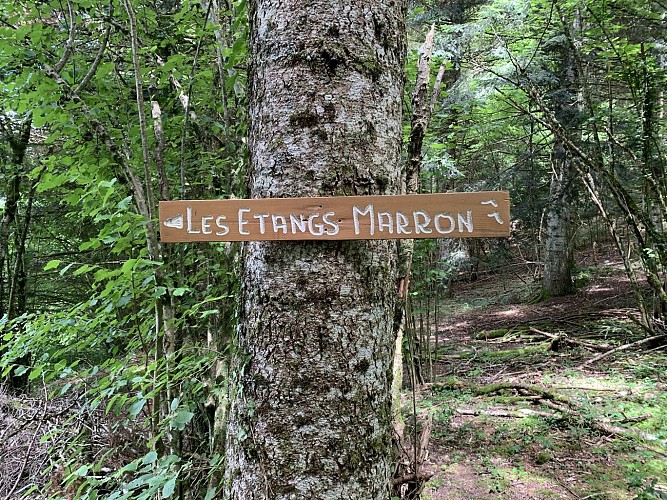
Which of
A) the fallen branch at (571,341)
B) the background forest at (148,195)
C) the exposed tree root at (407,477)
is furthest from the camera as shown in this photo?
the fallen branch at (571,341)

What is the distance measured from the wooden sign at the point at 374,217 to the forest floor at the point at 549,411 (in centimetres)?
151

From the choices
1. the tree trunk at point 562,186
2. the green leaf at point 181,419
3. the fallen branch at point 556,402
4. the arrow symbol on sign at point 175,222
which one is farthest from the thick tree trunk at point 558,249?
the arrow symbol on sign at point 175,222

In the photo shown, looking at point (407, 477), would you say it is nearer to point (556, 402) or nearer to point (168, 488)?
point (168, 488)

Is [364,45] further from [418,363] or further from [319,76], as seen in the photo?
[418,363]

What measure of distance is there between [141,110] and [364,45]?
1.26 metres

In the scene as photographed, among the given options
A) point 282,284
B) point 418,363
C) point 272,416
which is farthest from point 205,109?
point 418,363

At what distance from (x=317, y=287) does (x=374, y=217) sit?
0.80 feet

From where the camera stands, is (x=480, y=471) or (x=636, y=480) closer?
(x=636, y=480)

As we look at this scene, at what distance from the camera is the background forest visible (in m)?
1.98

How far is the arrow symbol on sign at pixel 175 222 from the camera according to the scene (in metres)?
1.28

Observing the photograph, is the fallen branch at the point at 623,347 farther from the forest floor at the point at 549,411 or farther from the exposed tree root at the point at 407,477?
the exposed tree root at the point at 407,477

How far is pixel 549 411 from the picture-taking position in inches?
162

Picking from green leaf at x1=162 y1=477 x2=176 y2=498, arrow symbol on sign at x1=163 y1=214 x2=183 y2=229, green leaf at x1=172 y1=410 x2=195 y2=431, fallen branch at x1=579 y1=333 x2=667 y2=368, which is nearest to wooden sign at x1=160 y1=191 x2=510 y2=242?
arrow symbol on sign at x1=163 y1=214 x2=183 y2=229

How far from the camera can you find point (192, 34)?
323cm
